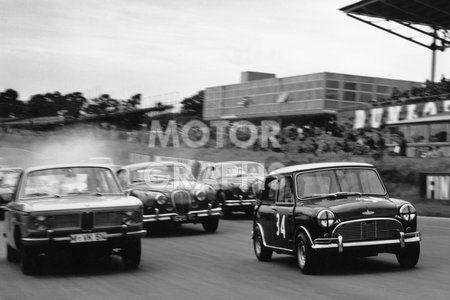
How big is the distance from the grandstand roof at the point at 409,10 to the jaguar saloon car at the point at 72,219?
138 ft

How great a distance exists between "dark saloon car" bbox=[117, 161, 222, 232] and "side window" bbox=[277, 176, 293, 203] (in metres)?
5.40

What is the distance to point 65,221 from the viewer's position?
9.44 metres

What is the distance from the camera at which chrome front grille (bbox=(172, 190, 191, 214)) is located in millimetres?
15672

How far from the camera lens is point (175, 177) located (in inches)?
669

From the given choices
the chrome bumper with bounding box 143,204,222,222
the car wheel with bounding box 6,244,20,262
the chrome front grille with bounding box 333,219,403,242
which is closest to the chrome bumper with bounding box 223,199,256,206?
the chrome bumper with bounding box 143,204,222,222

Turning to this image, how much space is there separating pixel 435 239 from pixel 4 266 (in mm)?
7579

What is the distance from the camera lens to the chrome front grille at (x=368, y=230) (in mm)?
8953

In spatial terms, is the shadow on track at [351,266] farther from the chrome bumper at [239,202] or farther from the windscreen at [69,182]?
the chrome bumper at [239,202]

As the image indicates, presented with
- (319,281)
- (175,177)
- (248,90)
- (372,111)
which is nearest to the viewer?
(319,281)

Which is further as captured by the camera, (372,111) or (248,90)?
(248,90)

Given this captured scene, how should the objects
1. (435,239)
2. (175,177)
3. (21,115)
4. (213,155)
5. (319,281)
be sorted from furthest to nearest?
(21,115) < (213,155) < (175,177) < (435,239) < (319,281)

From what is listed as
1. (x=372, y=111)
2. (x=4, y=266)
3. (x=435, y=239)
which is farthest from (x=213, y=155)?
(x=4, y=266)

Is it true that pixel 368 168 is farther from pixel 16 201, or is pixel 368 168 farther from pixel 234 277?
pixel 16 201

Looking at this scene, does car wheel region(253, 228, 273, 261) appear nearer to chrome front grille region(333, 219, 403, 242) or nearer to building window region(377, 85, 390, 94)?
chrome front grille region(333, 219, 403, 242)
